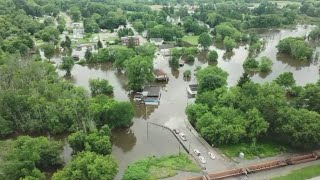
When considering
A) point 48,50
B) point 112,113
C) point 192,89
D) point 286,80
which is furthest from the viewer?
point 48,50

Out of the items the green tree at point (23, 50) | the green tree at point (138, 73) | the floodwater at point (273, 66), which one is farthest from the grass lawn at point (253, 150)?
the green tree at point (23, 50)

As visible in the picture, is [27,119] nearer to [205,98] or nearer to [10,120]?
[10,120]

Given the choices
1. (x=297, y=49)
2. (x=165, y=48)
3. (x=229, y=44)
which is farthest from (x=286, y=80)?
(x=165, y=48)

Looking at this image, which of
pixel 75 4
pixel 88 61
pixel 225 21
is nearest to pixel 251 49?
pixel 225 21

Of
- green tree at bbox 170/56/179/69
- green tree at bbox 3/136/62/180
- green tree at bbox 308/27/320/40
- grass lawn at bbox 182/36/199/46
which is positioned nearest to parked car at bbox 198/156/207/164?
green tree at bbox 3/136/62/180

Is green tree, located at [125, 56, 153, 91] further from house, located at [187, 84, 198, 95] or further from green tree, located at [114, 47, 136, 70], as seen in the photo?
green tree, located at [114, 47, 136, 70]

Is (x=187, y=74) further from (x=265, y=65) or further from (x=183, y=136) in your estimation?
(x=183, y=136)
